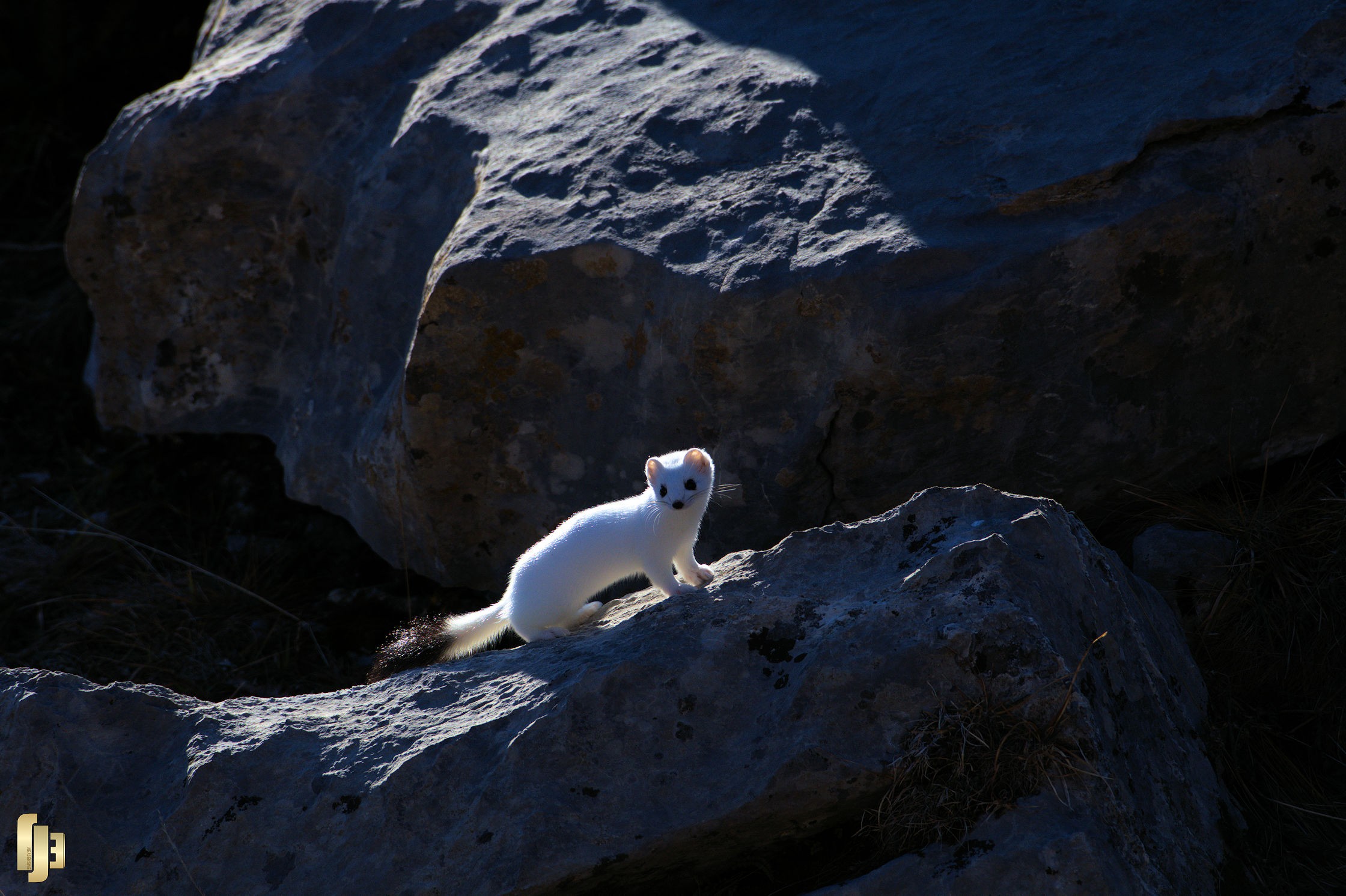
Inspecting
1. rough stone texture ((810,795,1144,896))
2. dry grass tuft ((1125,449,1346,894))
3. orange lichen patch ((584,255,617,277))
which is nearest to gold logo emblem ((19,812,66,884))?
rough stone texture ((810,795,1144,896))

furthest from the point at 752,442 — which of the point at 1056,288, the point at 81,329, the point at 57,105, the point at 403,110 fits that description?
the point at 57,105

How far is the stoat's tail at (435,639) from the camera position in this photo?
3918 millimetres

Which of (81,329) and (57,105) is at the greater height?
(57,105)

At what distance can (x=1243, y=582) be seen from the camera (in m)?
3.98

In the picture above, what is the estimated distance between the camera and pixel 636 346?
14.2 feet

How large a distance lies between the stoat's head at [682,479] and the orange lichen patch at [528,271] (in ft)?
3.32

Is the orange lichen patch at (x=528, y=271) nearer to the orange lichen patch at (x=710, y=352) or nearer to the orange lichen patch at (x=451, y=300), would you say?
the orange lichen patch at (x=451, y=300)

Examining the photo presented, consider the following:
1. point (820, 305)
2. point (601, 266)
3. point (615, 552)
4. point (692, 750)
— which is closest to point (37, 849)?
point (692, 750)

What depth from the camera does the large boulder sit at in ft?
13.0

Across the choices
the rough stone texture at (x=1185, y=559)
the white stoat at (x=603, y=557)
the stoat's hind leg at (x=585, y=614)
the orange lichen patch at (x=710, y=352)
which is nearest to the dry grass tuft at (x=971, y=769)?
the white stoat at (x=603, y=557)

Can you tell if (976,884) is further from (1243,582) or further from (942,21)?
(942,21)

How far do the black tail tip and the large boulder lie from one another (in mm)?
839

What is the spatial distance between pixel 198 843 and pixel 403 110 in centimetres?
361

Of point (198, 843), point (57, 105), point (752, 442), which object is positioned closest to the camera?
point (198, 843)
